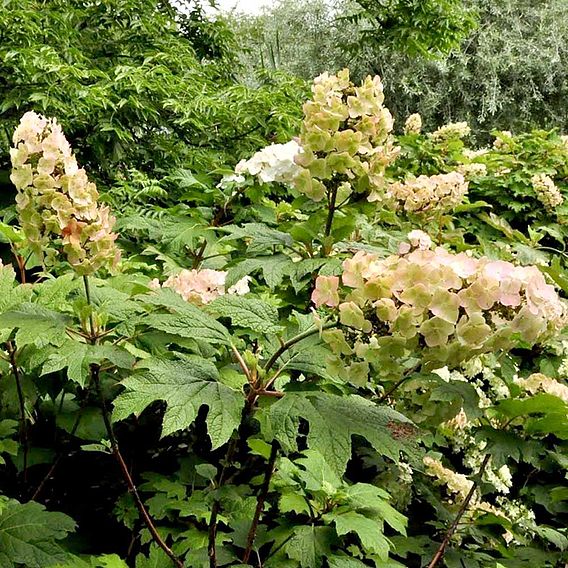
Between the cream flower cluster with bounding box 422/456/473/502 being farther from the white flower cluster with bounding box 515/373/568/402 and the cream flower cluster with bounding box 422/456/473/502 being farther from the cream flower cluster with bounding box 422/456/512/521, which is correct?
the white flower cluster with bounding box 515/373/568/402

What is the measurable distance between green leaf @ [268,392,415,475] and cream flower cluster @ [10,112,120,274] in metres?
0.50

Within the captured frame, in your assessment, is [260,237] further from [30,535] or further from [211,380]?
[30,535]

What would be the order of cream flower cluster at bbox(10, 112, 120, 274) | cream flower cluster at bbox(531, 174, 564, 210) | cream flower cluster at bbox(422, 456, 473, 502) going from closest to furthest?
cream flower cluster at bbox(10, 112, 120, 274), cream flower cluster at bbox(422, 456, 473, 502), cream flower cluster at bbox(531, 174, 564, 210)

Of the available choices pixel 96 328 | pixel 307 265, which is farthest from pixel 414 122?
pixel 96 328

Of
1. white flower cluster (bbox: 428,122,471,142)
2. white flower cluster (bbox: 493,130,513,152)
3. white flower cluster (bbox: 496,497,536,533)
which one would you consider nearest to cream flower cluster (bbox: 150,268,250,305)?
white flower cluster (bbox: 496,497,536,533)

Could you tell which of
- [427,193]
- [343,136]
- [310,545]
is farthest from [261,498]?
[427,193]

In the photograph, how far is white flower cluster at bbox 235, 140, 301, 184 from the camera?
175 centimetres

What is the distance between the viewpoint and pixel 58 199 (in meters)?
1.25

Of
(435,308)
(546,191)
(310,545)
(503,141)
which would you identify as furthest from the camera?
(503,141)

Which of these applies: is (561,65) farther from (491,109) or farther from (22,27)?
(22,27)

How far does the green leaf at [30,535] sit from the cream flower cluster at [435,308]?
67 cm

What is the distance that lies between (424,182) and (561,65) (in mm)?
12584

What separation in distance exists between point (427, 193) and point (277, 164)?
2.13 feet

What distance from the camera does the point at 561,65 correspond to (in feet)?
42.8
